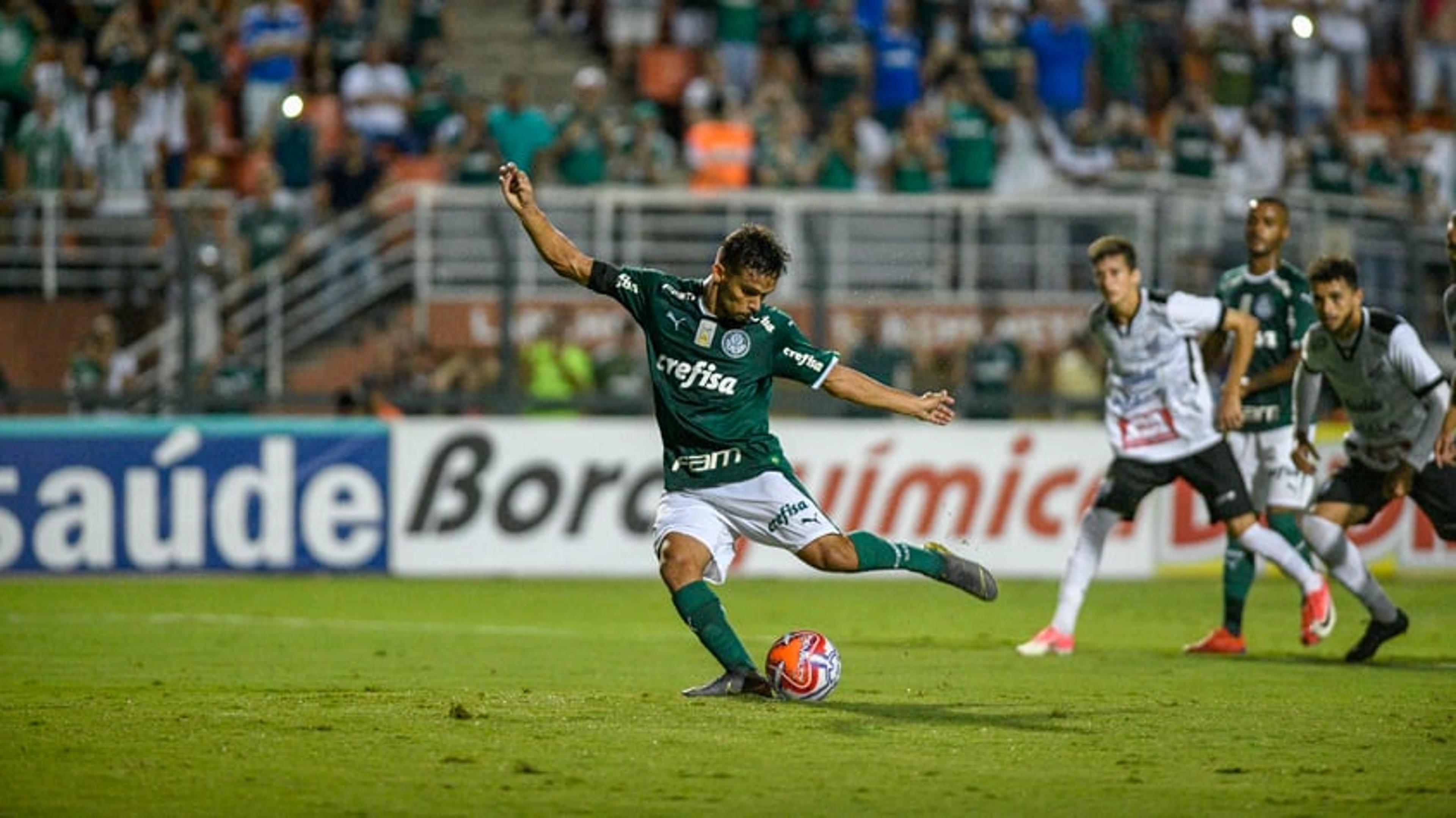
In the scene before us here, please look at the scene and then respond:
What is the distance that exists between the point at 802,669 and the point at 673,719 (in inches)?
31.5

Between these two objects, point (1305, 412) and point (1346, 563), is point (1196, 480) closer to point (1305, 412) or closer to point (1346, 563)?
point (1305, 412)

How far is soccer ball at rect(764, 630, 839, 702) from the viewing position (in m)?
10.0

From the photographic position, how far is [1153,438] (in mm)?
12859

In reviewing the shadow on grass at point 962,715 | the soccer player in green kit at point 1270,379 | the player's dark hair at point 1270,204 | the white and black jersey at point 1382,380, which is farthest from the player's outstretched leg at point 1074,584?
the shadow on grass at point 962,715

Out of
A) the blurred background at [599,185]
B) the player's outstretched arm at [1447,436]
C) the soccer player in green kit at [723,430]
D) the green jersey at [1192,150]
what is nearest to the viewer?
the soccer player in green kit at [723,430]

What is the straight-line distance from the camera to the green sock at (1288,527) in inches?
530

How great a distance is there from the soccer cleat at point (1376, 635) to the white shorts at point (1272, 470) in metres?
1.12

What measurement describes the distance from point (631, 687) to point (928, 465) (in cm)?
886

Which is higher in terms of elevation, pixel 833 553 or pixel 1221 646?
pixel 833 553

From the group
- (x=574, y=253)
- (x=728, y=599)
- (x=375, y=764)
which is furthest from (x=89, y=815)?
(x=728, y=599)

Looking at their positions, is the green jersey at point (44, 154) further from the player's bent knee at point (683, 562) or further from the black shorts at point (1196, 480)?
the player's bent knee at point (683, 562)

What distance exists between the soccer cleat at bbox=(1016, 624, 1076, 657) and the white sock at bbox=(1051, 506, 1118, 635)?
3cm

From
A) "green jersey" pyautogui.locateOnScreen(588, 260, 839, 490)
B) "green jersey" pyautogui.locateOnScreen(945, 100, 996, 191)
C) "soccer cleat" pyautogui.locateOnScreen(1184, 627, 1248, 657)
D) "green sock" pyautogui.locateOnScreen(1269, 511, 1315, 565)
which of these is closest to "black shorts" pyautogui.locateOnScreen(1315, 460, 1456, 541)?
"green sock" pyautogui.locateOnScreen(1269, 511, 1315, 565)

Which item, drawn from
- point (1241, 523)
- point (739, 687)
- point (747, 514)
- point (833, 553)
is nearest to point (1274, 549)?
point (1241, 523)
